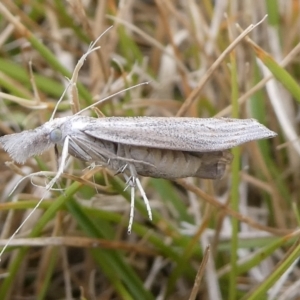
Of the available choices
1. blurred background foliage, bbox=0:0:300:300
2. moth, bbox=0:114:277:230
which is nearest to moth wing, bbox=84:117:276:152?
moth, bbox=0:114:277:230

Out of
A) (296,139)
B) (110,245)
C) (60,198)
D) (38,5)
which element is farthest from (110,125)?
(38,5)

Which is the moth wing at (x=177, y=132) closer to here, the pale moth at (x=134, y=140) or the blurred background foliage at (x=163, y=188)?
the pale moth at (x=134, y=140)

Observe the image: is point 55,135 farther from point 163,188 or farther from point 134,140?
point 163,188

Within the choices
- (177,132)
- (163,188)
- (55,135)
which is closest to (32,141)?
(55,135)

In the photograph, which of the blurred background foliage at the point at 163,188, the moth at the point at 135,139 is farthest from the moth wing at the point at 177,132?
the blurred background foliage at the point at 163,188

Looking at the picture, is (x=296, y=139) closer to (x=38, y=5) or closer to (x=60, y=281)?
(x=60, y=281)

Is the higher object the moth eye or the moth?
the moth eye

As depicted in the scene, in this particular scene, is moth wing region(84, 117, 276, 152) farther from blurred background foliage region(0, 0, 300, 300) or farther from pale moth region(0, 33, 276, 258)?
blurred background foliage region(0, 0, 300, 300)
